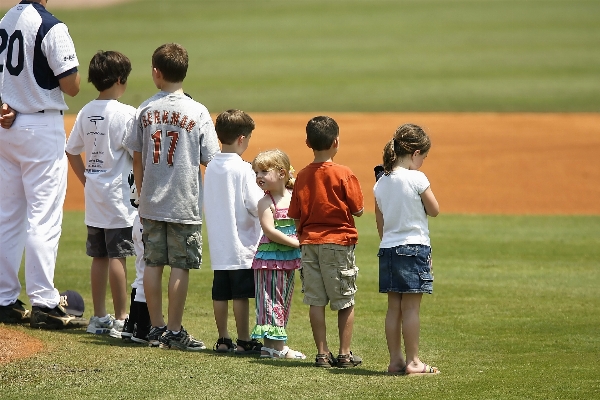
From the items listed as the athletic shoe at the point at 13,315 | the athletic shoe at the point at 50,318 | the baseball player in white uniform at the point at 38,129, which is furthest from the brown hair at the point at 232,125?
the athletic shoe at the point at 13,315

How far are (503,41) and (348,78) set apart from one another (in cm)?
985

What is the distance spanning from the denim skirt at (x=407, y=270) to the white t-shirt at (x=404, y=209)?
5 centimetres

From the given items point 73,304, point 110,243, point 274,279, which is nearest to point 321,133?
point 274,279

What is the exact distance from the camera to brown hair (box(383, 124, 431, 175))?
219 inches

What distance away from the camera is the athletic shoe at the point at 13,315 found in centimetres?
673

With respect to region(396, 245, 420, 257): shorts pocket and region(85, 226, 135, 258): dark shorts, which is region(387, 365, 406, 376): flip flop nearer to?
region(396, 245, 420, 257): shorts pocket

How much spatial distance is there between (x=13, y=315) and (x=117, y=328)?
0.80m

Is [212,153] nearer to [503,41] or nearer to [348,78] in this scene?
[348,78]

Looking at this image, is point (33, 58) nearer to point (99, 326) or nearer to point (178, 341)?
point (99, 326)

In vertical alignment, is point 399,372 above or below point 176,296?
below

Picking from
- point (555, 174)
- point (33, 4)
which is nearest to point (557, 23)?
point (555, 174)

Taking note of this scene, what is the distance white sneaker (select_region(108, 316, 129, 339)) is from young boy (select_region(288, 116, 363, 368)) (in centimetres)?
162

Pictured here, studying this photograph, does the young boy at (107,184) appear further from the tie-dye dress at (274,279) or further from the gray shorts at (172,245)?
the tie-dye dress at (274,279)

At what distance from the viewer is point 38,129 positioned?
6539 mm
